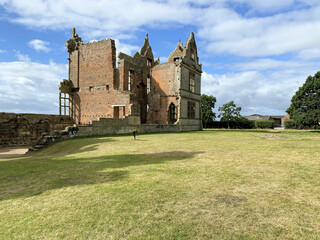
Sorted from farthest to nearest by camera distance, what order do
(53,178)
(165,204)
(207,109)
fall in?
(207,109), (53,178), (165,204)

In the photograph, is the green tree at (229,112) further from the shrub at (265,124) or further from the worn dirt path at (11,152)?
the worn dirt path at (11,152)

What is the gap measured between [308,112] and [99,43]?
31.0m

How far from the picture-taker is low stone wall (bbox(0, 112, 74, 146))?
20.1 metres

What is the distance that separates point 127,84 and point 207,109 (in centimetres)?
3032

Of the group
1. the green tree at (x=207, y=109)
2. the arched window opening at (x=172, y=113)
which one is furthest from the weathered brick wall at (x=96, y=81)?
the green tree at (x=207, y=109)

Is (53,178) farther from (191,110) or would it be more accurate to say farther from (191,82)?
(191,82)

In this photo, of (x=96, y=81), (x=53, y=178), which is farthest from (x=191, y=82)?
(x=53, y=178)

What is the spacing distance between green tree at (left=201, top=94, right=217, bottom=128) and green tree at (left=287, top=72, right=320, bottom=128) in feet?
66.3

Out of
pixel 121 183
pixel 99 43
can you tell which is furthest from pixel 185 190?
pixel 99 43

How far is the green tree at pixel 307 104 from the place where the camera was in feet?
97.0

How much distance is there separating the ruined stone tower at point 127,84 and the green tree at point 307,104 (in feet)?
49.2

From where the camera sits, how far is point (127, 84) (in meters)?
27.5

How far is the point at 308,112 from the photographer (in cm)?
3036

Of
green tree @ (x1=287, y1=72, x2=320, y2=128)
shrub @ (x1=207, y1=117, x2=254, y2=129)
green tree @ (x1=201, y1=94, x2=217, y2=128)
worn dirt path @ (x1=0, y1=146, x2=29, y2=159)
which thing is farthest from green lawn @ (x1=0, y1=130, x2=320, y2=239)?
green tree @ (x1=201, y1=94, x2=217, y2=128)
